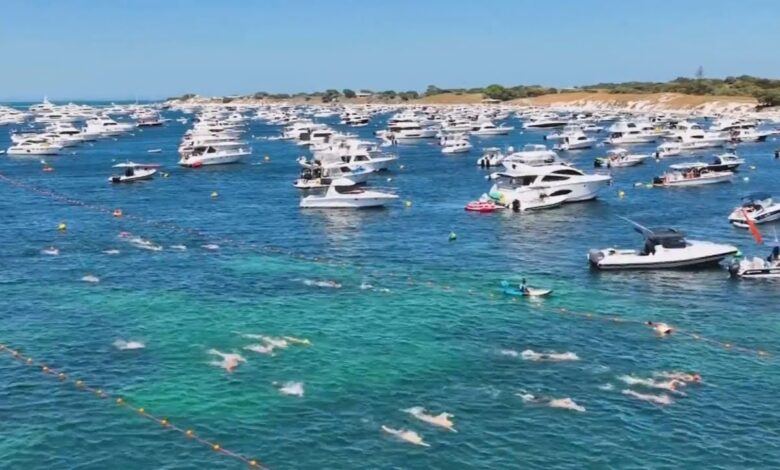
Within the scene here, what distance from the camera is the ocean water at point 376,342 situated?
118 ft

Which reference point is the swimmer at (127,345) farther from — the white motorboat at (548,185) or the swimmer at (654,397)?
the white motorboat at (548,185)

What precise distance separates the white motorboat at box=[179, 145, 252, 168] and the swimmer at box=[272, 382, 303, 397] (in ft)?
369

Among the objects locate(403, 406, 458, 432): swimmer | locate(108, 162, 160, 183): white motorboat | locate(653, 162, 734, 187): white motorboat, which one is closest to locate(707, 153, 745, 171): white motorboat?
locate(653, 162, 734, 187): white motorboat

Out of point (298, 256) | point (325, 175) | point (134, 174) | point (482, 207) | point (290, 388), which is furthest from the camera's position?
point (134, 174)

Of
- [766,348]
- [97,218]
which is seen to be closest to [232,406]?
[766,348]

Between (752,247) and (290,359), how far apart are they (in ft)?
157

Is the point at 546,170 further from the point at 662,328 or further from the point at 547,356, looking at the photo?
the point at 547,356

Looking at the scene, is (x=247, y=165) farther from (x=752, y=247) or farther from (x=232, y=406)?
(x=232, y=406)

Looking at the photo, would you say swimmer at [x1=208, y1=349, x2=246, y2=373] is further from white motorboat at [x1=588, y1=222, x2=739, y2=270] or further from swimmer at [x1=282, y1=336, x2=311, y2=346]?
white motorboat at [x1=588, y1=222, x2=739, y2=270]

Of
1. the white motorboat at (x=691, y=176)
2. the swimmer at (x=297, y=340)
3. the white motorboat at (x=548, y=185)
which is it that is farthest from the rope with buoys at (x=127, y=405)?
the white motorboat at (x=691, y=176)

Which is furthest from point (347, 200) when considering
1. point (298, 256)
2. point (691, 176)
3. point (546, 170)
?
point (691, 176)

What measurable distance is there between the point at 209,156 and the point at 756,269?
356 ft

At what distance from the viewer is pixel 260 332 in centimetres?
5103

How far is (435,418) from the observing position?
37.9 metres
